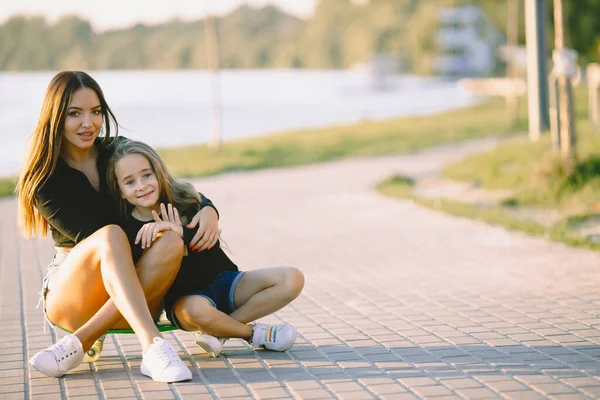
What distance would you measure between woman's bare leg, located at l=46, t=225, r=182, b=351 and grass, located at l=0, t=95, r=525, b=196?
1149cm

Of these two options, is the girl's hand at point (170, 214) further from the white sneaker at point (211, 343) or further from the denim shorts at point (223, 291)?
the white sneaker at point (211, 343)

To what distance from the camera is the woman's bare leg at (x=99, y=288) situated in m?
4.52

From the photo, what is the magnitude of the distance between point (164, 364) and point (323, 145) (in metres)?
17.5

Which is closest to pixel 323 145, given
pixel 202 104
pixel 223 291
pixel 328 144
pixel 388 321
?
pixel 328 144

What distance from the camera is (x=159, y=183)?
4875mm

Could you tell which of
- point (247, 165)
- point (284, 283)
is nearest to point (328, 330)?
point (284, 283)

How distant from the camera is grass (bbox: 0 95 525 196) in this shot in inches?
724

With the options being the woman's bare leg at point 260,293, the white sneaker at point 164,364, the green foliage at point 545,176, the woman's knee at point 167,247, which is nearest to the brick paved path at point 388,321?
the white sneaker at point 164,364

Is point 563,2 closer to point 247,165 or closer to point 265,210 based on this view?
point 265,210

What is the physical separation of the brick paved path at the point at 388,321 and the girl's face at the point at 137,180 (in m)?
0.84

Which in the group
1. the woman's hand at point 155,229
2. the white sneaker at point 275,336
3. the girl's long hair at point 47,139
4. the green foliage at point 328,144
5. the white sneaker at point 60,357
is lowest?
the green foliage at point 328,144

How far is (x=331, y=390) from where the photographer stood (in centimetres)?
437

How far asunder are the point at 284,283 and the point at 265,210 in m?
6.84

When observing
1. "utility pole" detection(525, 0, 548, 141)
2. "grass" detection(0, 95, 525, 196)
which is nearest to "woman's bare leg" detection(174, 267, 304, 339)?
"utility pole" detection(525, 0, 548, 141)
